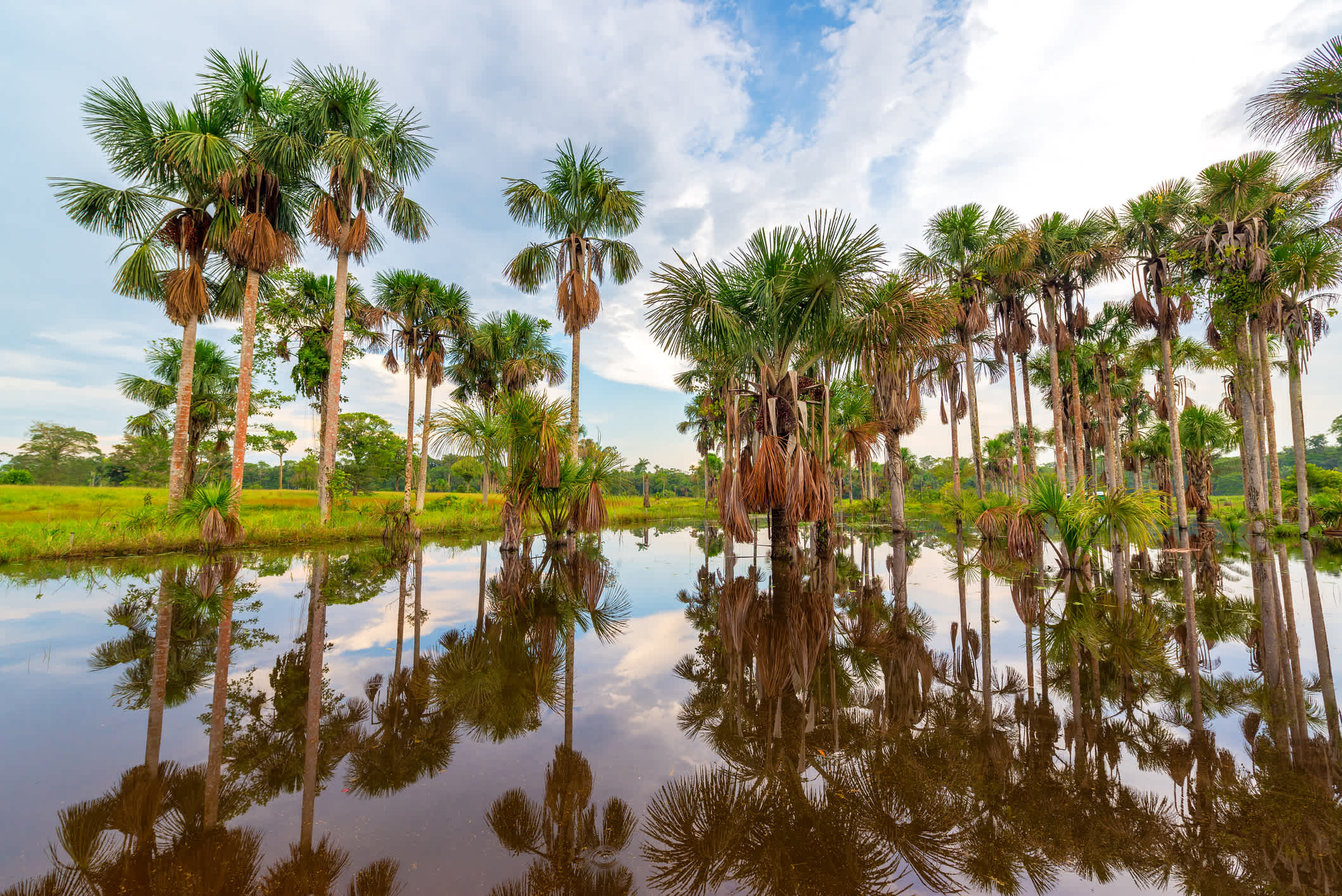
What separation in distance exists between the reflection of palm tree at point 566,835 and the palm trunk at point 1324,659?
15.7 feet

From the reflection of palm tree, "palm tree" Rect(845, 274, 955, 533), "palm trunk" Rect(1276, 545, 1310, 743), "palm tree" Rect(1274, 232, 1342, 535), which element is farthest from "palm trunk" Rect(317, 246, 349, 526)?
"palm tree" Rect(1274, 232, 1342, 535)

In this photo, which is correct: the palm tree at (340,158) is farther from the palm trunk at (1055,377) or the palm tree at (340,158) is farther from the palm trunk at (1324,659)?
the palm trunk at (1055,377)

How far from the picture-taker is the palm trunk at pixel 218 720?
2865 millimetres

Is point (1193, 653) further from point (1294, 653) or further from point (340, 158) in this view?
point (340, 158)

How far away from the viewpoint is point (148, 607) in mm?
7293

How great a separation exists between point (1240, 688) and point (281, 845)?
23.8 ft

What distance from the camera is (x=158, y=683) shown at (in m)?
4.70

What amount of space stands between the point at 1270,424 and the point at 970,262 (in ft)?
45.6

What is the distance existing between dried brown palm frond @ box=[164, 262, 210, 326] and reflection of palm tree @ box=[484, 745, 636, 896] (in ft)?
61.4

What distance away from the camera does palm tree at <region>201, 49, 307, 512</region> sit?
14438mm

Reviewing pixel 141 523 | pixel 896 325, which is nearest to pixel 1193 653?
pixel 896 325

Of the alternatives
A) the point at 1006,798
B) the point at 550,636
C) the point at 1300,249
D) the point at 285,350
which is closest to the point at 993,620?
the point at 1006,798

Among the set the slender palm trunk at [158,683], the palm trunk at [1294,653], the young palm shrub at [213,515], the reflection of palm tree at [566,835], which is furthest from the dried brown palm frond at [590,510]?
the palm trunk at [1294,653]

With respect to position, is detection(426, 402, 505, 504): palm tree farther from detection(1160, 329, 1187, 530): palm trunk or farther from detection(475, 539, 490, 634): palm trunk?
detection(1160, 329, 1187, 530): palm trunk
